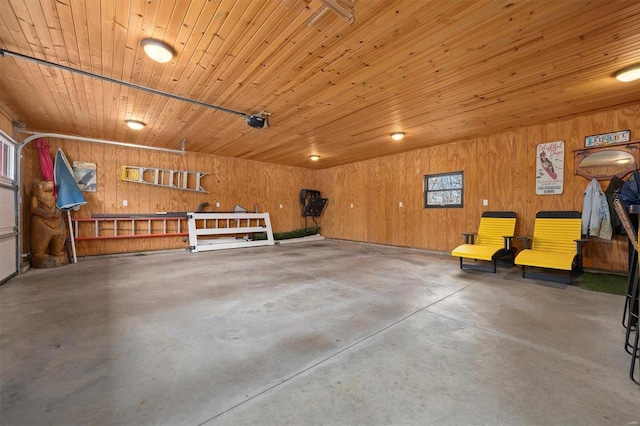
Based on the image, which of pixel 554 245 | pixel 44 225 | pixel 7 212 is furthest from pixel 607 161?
pixel 44 225

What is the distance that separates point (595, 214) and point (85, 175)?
401 inches

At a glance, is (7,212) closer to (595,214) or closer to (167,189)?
(167,189)

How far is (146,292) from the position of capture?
3.40 meters

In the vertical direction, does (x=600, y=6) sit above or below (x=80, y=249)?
above

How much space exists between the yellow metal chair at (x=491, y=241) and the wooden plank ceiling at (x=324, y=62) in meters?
1.88

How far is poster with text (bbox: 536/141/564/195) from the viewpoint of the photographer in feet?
15.5

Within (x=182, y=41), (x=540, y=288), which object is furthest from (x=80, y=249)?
(x=540, y=288)

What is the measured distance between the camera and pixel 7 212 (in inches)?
157

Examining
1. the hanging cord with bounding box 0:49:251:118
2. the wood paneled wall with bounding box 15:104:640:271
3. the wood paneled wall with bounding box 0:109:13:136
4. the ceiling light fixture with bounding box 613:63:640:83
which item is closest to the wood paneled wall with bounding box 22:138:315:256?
the wood paneled wall with bounding box 15:104:640:271

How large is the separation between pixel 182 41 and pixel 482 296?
4552mm

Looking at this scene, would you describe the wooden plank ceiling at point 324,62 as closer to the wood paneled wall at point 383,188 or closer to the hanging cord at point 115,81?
the hanging cord at point 115,81

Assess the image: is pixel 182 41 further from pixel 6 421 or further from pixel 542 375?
pixel 542 375

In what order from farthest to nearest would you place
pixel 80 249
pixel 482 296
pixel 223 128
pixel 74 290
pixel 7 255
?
pixel 80 249
pixel 223 128
pixel 7 255
pixel 74 290
pixel 482 296

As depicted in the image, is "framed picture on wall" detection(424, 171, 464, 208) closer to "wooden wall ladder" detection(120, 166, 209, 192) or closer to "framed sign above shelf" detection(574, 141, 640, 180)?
"framed sign above shelf" detection(574, 141, 640, 180)
